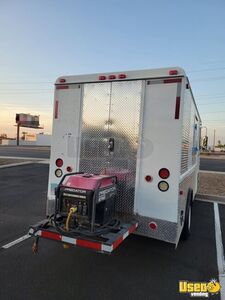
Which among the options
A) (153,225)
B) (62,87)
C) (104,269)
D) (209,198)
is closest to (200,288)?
(153,225)

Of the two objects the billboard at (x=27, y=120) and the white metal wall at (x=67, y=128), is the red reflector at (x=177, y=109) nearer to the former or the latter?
the white metal wall at (x=67, y=128)

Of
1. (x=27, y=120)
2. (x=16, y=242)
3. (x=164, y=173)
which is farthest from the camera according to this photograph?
(x=27, y=120)

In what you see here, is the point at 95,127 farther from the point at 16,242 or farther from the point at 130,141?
the point at 16,242

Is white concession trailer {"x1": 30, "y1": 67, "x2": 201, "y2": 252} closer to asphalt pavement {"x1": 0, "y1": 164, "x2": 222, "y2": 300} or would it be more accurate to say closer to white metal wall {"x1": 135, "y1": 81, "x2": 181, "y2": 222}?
white metal wall {"x1": 135, "y1": 81, "x2": 181, "y2": 222}

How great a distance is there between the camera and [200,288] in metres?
3.49

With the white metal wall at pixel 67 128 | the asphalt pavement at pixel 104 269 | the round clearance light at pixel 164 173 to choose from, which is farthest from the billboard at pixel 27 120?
the round clearance light at pixel 164 173

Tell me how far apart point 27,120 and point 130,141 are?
75.2 meters

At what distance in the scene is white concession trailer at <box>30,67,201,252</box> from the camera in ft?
12.4

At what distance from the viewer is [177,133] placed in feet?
12.3

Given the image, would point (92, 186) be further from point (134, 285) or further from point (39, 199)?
point (39, 199)

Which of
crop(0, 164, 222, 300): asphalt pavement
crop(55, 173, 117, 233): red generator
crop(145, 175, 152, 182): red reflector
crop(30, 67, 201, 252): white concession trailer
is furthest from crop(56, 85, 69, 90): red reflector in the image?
crop(0, 164, 222, 300): asphalt pavement

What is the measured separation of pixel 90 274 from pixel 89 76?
300cm

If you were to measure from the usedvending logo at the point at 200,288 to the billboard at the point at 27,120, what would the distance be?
7088 cm

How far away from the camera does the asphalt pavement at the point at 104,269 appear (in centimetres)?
323
